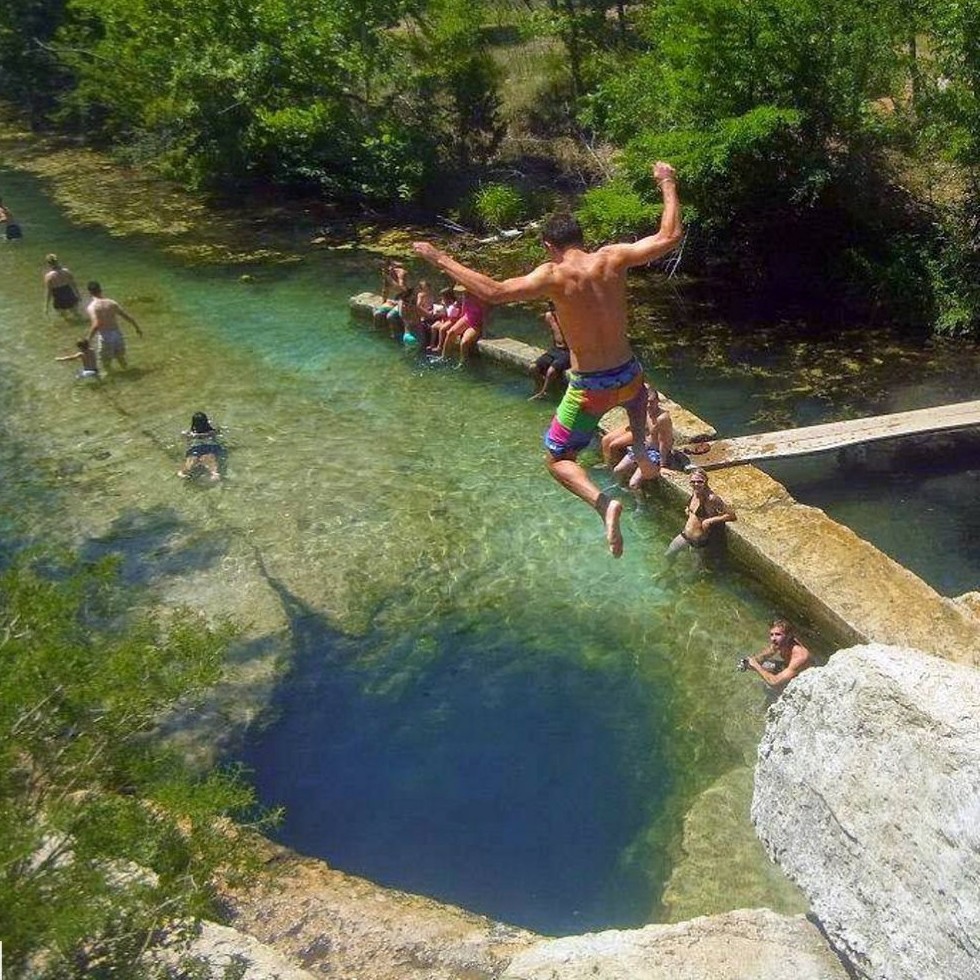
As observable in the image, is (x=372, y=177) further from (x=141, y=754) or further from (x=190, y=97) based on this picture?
(x=141, y=754)

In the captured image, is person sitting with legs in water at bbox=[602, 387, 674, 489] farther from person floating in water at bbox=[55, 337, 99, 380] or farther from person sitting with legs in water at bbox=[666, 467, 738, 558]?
person floating in water at bbox=[55, 337, 99, 380]

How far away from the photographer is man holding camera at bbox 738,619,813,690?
26.0 feet

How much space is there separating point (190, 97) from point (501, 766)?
689 inches

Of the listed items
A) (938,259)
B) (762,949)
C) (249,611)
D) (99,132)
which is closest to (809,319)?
(938,259)

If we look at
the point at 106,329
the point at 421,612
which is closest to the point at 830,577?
the point at 421,612

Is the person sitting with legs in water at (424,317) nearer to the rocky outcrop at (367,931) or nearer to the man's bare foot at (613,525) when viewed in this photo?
the man's bare foot at (613,525)

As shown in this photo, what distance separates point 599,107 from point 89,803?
51.7 feet

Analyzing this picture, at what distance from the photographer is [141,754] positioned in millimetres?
5602

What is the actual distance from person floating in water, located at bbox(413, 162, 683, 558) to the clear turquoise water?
6.39ft

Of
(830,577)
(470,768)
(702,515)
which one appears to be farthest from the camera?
(702,515)

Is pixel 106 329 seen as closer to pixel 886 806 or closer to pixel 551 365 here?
pixel 551 365

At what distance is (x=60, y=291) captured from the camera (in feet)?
53.5

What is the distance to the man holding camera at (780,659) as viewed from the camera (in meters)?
7.91

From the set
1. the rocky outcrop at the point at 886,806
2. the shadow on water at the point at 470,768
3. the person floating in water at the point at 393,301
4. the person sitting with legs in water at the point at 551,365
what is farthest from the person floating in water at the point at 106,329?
the rocky outcrop at the point at 886,806
